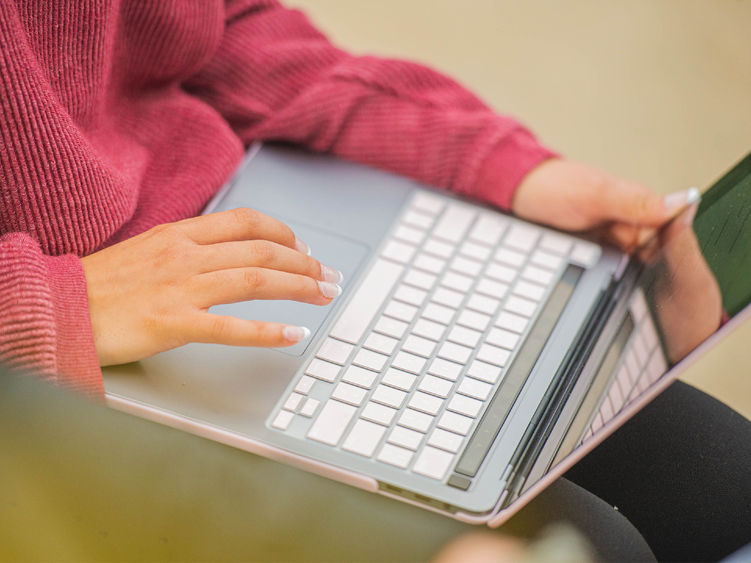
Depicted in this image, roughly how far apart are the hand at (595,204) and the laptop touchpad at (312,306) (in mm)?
163

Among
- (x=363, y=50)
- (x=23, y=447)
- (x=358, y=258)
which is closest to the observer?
(x=23, y=447)

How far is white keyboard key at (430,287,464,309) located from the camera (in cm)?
65

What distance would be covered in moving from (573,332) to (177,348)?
0.31 meters

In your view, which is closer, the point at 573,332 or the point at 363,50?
the point at 573,332

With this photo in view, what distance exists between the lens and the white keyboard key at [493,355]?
0.61m

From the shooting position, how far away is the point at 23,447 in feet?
1.49

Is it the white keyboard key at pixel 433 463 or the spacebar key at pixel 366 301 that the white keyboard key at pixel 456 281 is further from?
the white keyboard key at pixel 433 463

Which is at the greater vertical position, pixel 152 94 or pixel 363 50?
pixel 152 94

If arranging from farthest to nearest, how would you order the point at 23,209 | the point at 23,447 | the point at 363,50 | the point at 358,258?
the point at 363,50 < the point at 358,258 < the point at 23,209 < the point at 23,447

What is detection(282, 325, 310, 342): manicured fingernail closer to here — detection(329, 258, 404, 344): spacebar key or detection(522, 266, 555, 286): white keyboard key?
detection(329, 258, 404, 344): spacebar key

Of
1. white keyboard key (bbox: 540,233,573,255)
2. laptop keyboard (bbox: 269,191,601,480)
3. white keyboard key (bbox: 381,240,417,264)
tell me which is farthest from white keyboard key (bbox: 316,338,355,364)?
white keyboard key (bbox: 540,233,573,255)

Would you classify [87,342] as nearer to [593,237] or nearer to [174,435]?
[174,435]

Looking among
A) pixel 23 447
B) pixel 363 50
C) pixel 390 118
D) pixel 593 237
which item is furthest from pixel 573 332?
pixel 363 50

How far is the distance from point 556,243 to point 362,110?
0.73 feet
